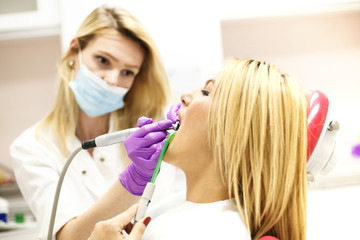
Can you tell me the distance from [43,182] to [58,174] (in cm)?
7

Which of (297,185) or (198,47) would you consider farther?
(198,47)

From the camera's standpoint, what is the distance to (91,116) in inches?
68.4

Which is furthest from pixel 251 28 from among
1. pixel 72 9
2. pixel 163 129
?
pixel 163 129

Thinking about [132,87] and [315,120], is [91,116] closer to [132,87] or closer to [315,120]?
[132,87]

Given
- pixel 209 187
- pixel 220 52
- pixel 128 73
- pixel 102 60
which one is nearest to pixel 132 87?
pixel 128 73

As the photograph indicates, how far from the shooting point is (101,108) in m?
1.69

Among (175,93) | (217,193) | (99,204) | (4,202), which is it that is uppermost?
(175,93)

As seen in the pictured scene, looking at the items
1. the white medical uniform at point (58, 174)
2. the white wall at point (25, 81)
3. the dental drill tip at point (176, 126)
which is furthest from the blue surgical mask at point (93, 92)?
the white wall at point (25, 81)

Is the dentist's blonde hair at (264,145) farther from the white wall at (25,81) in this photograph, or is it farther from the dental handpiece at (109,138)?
the white wall at (25,81)

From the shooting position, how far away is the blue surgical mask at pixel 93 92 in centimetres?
164

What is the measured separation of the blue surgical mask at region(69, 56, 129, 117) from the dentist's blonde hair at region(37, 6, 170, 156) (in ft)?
0.25

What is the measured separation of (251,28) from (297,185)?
1.29m

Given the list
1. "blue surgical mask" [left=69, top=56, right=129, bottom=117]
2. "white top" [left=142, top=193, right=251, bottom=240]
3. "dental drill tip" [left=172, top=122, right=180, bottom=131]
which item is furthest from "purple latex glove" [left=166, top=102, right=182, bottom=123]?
"blue surgical mask" [left=69, top=56, right=129, bottom=117]

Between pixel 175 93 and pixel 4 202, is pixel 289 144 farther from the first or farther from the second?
pixel 4 202
